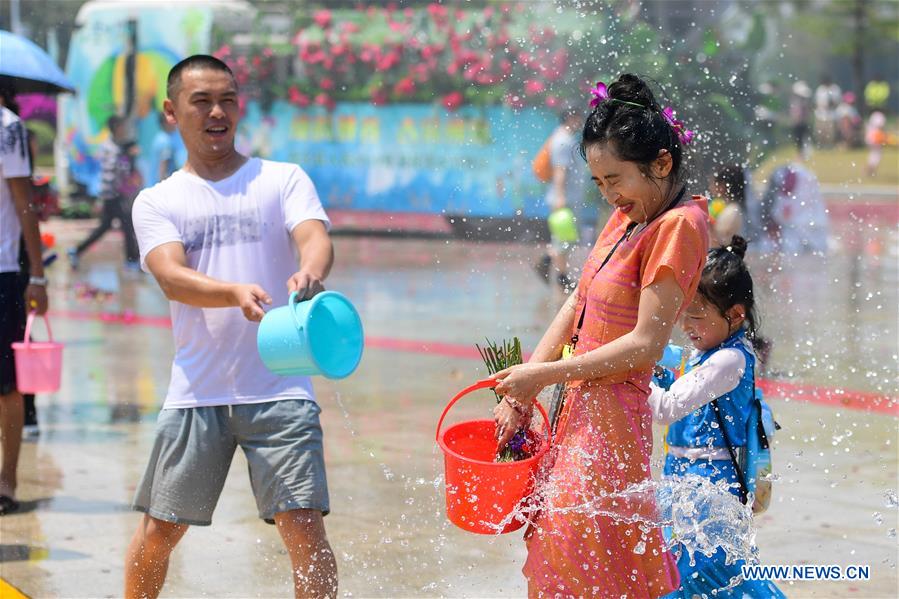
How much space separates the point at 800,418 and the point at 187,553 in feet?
12.1

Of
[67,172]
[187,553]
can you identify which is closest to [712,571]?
[187,553]

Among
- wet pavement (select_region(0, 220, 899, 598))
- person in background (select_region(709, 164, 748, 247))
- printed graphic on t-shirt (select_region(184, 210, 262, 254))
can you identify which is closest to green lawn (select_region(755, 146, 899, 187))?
wet pavement (select_region(0, 220, 899, 598))

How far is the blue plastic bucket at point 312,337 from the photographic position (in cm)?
343

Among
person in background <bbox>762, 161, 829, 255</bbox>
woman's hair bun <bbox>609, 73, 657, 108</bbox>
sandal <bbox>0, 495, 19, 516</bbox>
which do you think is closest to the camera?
woman's hair bun <bbox>609, 73, 657, 108</bbox>

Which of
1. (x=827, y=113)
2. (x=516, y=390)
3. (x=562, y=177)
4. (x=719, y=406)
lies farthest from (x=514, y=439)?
(x=827, y=113)

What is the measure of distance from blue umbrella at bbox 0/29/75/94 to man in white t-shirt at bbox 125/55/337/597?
104 inches

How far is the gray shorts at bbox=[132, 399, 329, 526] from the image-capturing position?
3.76 meters

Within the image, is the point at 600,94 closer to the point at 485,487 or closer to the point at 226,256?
the point at 485,487

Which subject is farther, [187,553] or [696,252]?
[187,553]

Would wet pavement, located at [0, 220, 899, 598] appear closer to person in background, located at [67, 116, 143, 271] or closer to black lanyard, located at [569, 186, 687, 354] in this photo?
black lanyard, located at [569, 186, 687, 354]

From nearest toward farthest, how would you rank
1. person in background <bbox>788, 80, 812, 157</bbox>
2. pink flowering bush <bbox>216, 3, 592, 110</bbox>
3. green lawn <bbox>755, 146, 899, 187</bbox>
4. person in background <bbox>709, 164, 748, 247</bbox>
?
person in background <bbox>709, 164, 748, 247</bbox> < pink flowering bush <bbox>216, 3, 592, 110</bbox> < green lawn <bbox>755, 146, 899, 187</bbox> < person in background <bbox>788, 80, 812, 157</bbox>

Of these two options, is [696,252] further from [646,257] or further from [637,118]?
[637,118]

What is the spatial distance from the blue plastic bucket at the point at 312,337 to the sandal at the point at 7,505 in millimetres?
2409

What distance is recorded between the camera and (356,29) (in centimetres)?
1908
